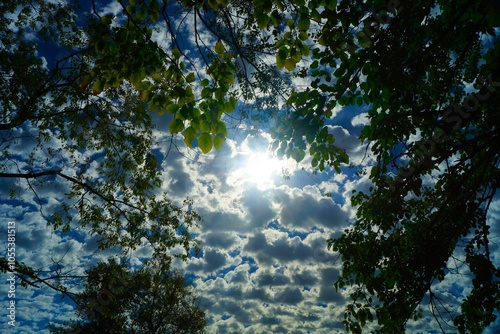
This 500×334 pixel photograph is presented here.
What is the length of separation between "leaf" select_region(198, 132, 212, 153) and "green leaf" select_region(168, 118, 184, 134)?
0.64 feet

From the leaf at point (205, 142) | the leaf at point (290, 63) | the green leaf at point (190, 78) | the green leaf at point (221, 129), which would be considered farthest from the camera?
the leaf at point (290, 63)

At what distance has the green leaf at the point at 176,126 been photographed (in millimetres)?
2219

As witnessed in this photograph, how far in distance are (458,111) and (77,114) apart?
35.9ft

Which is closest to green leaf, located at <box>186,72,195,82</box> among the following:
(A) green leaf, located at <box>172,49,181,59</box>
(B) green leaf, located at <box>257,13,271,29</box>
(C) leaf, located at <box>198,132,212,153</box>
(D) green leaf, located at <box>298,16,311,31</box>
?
(A) green leaf, located at <box>172,49,181,59</box>

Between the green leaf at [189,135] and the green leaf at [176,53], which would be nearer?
the green leaf at [189,135]

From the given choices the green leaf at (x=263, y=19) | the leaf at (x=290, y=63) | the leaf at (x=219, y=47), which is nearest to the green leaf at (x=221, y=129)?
the leaf at (x=219, y=47)

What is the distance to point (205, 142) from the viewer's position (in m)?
2.16

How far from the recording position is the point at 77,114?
10.2m

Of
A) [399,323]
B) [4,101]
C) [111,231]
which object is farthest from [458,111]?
[4,101]

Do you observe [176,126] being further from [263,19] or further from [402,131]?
[402,131]

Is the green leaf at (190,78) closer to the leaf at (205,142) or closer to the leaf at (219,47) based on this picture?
the leaf at (219,47)

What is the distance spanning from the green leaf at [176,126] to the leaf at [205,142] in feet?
0.64

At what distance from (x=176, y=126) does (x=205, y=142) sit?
28 centimetres

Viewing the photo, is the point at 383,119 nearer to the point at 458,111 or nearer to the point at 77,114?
the point at 458,111
